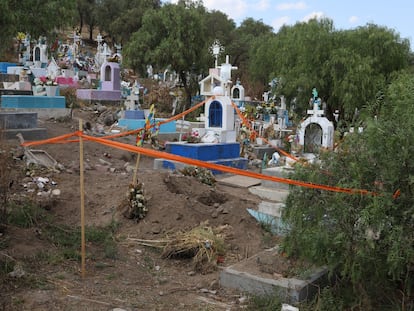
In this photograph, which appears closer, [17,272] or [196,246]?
[17,272]

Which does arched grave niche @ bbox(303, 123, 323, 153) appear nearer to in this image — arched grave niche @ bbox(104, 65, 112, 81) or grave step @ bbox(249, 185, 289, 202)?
grave step @ bbox(249, 185, 289, 202)

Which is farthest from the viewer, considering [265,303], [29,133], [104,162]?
[29,133]

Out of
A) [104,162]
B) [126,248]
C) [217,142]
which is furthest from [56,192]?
[217,142]

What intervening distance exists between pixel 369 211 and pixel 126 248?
11.5 ft

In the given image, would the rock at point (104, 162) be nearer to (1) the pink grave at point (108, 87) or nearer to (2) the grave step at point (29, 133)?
(2) the grave step at point (29, 133)

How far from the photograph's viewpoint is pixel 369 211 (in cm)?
427

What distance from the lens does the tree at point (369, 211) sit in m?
4.26

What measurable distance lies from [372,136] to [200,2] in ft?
92.3

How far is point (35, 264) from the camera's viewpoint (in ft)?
17.9

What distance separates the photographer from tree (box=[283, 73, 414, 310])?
168 inches

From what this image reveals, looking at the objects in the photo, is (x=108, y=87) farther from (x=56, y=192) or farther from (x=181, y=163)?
(x=56, y=192)

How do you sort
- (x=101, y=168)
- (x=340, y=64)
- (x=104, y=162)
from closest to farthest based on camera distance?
(x=101, y=168)
(x=104, y=162)
(x=340, y=64)

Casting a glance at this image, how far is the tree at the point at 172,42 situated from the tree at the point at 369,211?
75.9 ft

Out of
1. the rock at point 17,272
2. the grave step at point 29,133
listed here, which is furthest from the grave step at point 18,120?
the rock at point 17,272
